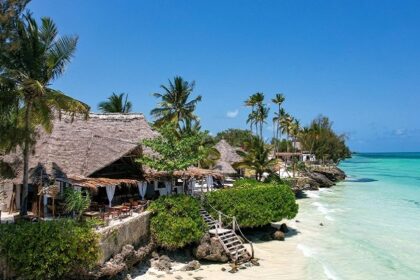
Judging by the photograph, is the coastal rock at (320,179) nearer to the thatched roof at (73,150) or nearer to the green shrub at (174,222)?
the thatched roof at (73,150)

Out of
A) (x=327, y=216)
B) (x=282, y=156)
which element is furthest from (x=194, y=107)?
(x=282, y=156)

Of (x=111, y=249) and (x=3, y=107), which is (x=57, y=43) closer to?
(x=3, y=107)

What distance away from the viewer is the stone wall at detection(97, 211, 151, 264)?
16078mm

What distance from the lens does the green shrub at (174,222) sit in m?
19.2

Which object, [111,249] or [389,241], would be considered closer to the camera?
[111,249]

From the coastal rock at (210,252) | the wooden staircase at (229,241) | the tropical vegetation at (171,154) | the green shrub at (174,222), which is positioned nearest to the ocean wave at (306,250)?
the wooden staircase at (229,241)

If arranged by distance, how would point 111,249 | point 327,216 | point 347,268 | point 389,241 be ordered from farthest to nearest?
point 327,216
point 389,241
point 347,268
point 111,249

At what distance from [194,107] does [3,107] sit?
22318 millimetres

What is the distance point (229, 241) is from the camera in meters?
20.4

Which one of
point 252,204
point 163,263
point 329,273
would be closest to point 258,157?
point 252,204

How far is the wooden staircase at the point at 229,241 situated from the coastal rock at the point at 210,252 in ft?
0.81

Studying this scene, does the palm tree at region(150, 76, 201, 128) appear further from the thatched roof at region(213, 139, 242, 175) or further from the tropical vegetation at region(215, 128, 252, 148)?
the tropical vegetation at region(215, 128, 252, 148)

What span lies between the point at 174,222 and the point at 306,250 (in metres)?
8.39

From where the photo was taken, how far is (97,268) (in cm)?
1556
